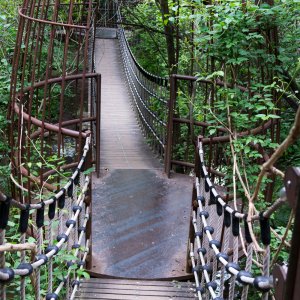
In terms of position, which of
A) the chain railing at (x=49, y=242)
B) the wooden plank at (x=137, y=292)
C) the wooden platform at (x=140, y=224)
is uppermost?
the chain railing at (x=49, y=242)

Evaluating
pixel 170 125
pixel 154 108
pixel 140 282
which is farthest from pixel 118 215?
pixel 154 108

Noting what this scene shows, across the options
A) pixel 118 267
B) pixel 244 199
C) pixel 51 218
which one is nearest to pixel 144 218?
pixel 118 267

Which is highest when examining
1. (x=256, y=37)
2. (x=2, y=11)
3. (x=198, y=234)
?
(x=2, y=11)

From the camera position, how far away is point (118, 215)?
4.07 meters

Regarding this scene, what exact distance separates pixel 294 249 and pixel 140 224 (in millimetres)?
2972

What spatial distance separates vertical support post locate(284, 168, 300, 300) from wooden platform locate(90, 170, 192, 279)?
228 cm

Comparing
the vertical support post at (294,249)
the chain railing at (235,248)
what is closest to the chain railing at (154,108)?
the chain railing at (235,248)

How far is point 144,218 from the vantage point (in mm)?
4023

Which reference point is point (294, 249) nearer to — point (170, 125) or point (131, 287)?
point (131, 287)

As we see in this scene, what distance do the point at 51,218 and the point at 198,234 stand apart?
103 cm

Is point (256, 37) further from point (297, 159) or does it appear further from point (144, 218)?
point (144, 218)

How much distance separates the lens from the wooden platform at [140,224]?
3.32 meters

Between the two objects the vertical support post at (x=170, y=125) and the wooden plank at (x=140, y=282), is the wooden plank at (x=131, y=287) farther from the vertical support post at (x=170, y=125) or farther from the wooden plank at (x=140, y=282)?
the vertical support post at (x=170, y=125)

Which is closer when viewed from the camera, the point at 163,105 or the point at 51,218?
the point at 51,218
